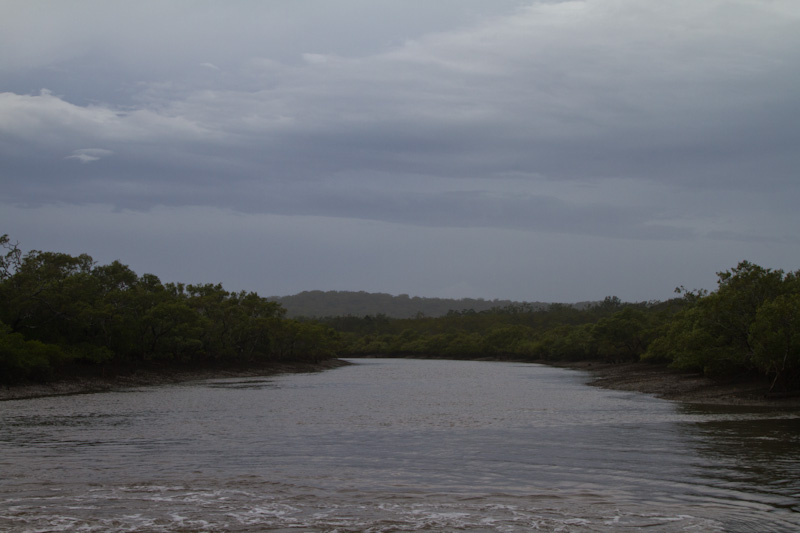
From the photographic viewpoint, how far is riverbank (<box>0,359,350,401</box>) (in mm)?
50341

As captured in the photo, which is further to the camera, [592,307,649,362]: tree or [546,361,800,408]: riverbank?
[592,307,649,362]: tree

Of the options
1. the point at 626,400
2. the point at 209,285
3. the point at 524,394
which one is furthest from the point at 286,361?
the point at 626,400

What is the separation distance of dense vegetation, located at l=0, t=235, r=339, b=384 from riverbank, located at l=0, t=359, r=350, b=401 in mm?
1430

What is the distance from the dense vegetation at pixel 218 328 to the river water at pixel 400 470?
876 centimetres

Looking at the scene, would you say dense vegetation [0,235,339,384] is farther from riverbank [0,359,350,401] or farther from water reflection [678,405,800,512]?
water reflection [678,405,800,512]

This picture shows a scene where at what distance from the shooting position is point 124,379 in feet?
218

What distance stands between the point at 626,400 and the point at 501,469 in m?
Answer: 29.8

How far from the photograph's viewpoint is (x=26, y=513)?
601 inches

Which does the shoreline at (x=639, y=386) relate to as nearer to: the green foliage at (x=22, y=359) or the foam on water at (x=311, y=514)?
the green foliage at (x=22, y=359)

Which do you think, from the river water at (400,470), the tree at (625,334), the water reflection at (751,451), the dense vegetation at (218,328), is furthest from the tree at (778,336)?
the tree at (625,334)

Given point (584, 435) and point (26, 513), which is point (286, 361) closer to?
point (584, 435)

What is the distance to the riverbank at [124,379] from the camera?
165 ft

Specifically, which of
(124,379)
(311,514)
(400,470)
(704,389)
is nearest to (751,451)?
(400,470)

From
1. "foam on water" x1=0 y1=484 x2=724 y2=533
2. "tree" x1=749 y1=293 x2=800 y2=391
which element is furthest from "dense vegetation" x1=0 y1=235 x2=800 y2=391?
"foam on water" x1=0 y1=484 x2=724 y2=533
